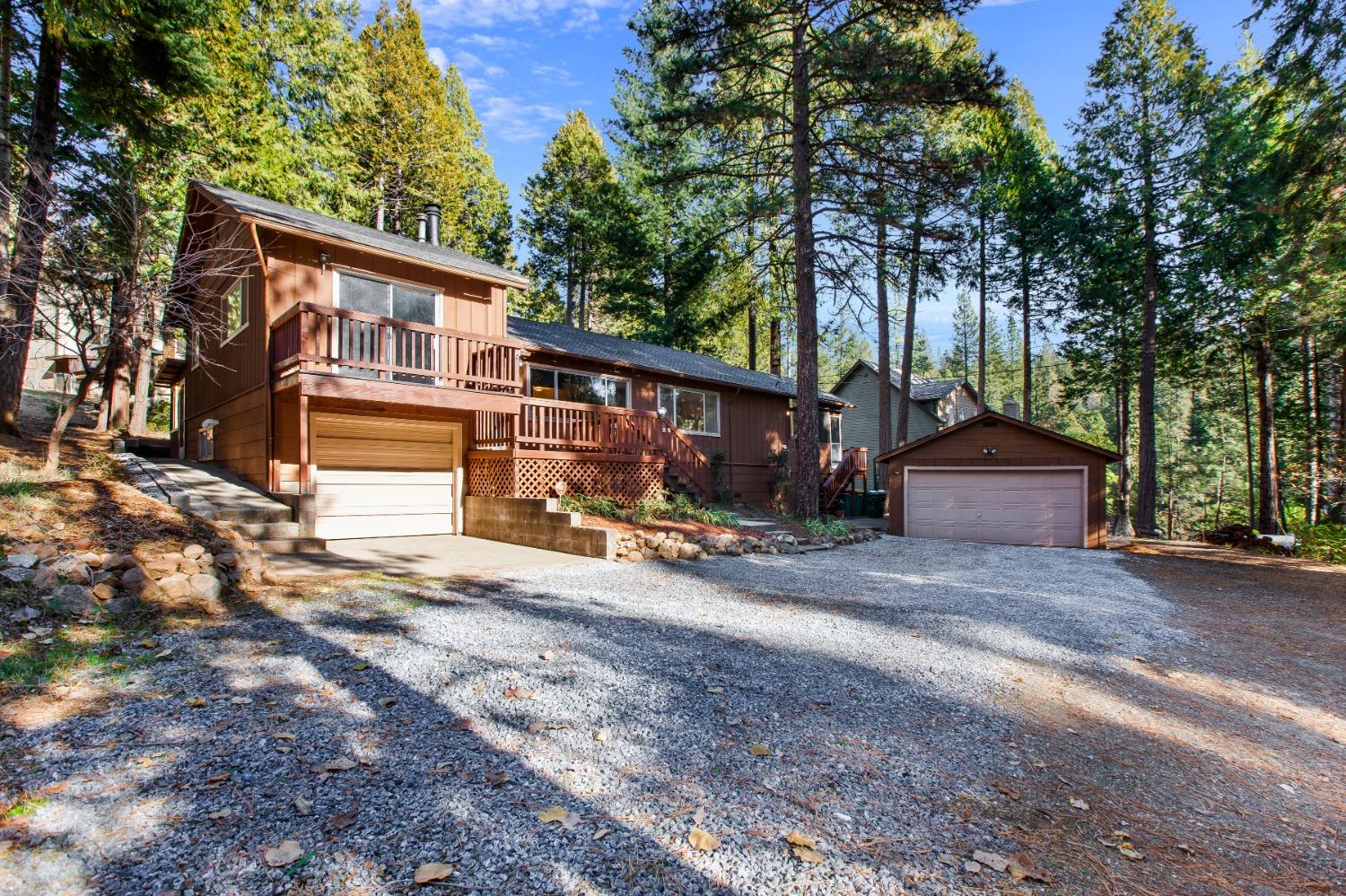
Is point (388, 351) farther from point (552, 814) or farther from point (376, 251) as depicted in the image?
point (552, 814)

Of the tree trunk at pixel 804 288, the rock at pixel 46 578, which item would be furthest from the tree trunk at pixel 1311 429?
the rock at pixel 46 578

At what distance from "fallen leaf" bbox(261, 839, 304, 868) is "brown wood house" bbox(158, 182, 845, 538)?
704cm

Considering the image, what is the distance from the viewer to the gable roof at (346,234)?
8820mm

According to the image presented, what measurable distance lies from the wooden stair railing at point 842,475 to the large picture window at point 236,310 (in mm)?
14531

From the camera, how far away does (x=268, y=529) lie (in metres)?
7.41

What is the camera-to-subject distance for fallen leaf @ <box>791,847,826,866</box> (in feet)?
6.70

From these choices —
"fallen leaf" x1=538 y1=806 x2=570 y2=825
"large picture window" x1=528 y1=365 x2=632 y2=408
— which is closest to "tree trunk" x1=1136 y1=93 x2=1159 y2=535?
"large picture window" x1=528 y1=365 x2=632 y2=408

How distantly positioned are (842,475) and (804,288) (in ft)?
27.0

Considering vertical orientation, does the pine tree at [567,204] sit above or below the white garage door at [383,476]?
above

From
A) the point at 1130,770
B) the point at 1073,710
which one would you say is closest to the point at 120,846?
the point at 1130,770

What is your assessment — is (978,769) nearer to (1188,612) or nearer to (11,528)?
(1188,612)

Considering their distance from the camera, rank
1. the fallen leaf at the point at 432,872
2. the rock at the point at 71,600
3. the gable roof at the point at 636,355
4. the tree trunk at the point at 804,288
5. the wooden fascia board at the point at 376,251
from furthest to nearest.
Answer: the gable roof at the point at 636,355, the tree trunk at the point at 804,288, the wooden fascia board at the point at 376,251, the rock at the point at 71,600, the fallen leaf at the point at 432,872

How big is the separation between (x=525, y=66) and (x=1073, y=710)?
1600cm

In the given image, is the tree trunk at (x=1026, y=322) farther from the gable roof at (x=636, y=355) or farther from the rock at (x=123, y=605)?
the rock at (x=123, y=605)
